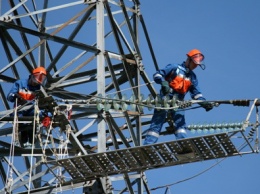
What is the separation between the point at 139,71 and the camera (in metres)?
34.0

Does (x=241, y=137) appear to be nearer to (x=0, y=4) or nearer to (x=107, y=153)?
(x=107, y=153)

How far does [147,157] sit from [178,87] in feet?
9.36

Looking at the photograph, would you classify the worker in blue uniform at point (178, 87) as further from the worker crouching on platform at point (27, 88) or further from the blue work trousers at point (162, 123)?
the worker crouching on platform at point (27, 88)

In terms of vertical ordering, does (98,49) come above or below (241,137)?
above

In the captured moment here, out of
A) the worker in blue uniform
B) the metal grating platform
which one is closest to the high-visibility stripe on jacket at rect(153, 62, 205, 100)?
the worker in blue uniform

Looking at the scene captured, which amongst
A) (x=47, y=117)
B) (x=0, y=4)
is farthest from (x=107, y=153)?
(x=0, y=4)

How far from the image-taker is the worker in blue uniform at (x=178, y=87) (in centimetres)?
3153

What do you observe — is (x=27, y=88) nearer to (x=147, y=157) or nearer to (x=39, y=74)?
(x=39, y=74)

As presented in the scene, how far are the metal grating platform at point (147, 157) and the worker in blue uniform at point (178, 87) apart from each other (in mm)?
1177

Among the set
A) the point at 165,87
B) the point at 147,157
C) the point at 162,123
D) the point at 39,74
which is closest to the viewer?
the point at 147,157

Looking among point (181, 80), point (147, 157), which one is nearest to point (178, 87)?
point (181, 80)

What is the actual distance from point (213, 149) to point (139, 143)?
4.09 m

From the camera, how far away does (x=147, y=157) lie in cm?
3005

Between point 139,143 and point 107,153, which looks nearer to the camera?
point 107,153
